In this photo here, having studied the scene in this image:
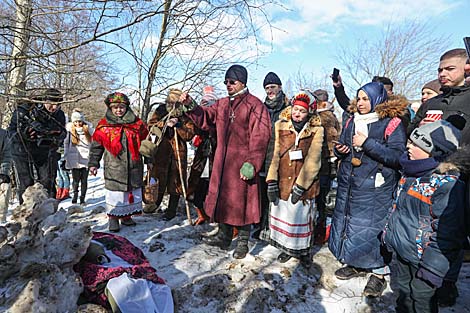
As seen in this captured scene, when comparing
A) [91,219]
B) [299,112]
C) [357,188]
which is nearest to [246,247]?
[357,188]

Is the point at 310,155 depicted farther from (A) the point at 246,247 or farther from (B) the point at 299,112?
(A) the point at 246,247

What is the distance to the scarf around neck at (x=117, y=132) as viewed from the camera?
3926 millimetres

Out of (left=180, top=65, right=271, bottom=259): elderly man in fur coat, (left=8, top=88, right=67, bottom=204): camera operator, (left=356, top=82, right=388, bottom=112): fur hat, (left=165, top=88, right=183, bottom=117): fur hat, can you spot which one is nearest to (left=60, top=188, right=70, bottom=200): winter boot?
(left=8, top=88, right=67, bottom=204): camera operator

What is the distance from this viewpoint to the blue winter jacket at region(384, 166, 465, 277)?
2008 mm

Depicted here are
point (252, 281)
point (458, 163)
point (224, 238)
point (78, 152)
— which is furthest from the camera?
point (78, 152)

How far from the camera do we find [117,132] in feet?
13.0

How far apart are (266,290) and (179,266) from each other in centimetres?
98

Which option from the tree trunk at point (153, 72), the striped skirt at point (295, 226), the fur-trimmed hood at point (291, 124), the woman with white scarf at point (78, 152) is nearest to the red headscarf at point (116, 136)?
the tree trunk at point (153, 72)

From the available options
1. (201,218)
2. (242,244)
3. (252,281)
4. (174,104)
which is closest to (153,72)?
(174,104)

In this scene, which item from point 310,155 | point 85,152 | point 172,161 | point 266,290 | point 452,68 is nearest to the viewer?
point 452,68

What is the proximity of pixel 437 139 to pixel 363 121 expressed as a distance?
0.93 m

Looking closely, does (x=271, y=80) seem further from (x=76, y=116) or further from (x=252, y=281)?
(x=76, y=116)

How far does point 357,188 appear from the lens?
9.84 ft

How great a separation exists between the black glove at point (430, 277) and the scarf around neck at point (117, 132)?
3.37 meters
